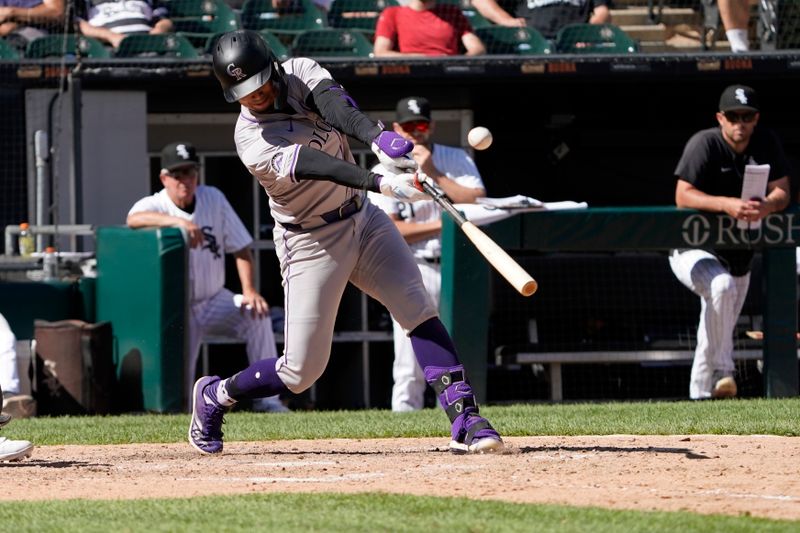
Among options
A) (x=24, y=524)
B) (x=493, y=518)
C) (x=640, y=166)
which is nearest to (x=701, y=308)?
(x=640, y=166)

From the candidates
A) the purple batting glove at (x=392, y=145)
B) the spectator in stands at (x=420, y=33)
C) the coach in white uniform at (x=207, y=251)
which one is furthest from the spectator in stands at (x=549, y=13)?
the purple batting glove at (x=392, y=145)

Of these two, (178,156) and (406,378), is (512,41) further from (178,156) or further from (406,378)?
(406,378)

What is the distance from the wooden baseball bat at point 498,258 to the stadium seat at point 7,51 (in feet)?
18.3

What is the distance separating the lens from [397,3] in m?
10.5

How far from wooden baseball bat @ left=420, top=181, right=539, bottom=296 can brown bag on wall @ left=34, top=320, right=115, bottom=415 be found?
3419 millimetres

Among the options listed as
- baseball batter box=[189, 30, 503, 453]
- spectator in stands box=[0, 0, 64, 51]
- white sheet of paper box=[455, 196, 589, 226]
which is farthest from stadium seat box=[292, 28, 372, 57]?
baseball batter box=[189, 30, 503, 453]

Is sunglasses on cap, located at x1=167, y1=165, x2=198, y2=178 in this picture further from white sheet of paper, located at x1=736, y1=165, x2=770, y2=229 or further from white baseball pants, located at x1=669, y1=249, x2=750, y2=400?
white sheet of paper, located at x1=736, y1=165, x2=770, y2=229

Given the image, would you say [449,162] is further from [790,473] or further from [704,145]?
[790,473]

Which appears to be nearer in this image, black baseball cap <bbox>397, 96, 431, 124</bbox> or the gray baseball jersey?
the gray baseball jersey

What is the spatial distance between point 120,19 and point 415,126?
327 cm

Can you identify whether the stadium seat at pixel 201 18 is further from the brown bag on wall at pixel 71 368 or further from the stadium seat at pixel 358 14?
the brown bag on wall at pixel 71 368

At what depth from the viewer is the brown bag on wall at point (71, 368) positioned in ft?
24.7

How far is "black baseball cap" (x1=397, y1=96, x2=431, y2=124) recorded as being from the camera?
24.7ft

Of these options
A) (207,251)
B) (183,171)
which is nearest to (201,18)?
(183,171)
